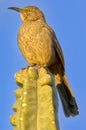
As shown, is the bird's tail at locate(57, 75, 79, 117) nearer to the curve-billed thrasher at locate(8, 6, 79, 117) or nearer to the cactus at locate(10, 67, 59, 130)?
the curve-billed thrasher at locate(8, 6, 79, 117)

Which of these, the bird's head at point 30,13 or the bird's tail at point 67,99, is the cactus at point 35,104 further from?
the bird's head at point 30,13

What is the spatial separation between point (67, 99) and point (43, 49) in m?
0.82

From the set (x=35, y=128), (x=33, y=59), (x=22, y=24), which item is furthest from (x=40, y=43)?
(x=35, y=128)

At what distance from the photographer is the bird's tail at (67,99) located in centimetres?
584

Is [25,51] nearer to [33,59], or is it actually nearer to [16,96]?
[33,59]

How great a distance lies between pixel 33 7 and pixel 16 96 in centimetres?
409

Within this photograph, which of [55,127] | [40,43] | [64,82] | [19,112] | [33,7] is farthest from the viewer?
[33,7]

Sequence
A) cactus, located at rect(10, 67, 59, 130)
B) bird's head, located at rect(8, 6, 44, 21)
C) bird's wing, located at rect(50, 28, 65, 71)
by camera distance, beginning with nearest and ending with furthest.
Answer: cactus, located at rect(10, 67, 59, 130) → bird's wing, located at rect(50, 28, 65, 71) → bird's head, located at rect(8, 6, 44, 21)

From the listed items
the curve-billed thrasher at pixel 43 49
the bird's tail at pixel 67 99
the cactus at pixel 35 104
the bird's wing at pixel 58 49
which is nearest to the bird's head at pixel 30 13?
the curve-billed thrasher at pixel 43 49

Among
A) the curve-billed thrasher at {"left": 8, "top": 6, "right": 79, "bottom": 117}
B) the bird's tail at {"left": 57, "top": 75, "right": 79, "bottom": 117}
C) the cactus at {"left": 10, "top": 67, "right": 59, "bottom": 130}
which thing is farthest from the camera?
the curve-billed thrasher at {"left": 8, "top": 6, "right": 79, "bottom": 117}

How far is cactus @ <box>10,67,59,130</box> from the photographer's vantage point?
3105 mm

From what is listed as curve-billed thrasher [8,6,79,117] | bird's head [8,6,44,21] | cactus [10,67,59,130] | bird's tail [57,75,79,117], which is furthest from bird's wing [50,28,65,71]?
cactus [10,67,59,130]

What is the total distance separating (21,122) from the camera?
3.09 metres

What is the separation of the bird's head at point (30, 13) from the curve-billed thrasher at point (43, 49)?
160 mm
